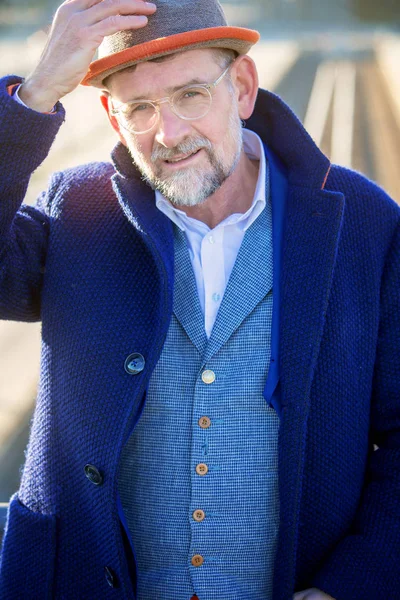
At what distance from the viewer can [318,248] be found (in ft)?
5.99

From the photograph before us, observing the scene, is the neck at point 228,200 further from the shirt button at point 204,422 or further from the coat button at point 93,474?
the coat button at point 93,474

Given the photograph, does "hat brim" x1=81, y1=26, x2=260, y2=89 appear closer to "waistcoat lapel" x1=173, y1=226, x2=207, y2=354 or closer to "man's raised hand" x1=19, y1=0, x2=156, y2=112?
"man's raised hand" x1=19, y1=0, x2=156, y2=112

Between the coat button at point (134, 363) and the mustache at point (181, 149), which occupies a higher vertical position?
the mustache at point (181, 149)

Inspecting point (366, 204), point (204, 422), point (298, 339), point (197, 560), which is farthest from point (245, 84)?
point (197, 560)

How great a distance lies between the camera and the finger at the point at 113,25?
1.74 meters

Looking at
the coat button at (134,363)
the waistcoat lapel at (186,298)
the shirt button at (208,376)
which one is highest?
the waistcoat lapel at (186,298)

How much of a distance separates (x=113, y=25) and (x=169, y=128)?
0.25 metres

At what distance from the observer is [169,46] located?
69.2 inches

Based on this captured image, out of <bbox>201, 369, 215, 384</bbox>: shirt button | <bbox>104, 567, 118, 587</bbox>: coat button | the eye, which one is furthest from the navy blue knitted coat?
the eye

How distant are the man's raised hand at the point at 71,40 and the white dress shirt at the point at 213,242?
369 mm

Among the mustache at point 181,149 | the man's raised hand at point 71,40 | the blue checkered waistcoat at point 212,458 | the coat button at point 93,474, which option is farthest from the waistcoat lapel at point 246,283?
the man's raised hand at point 71,40

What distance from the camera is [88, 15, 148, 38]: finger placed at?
174 cm

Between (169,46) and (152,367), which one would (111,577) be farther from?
(169,46)

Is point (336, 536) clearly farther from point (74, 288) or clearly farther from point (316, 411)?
point (74, 288)
